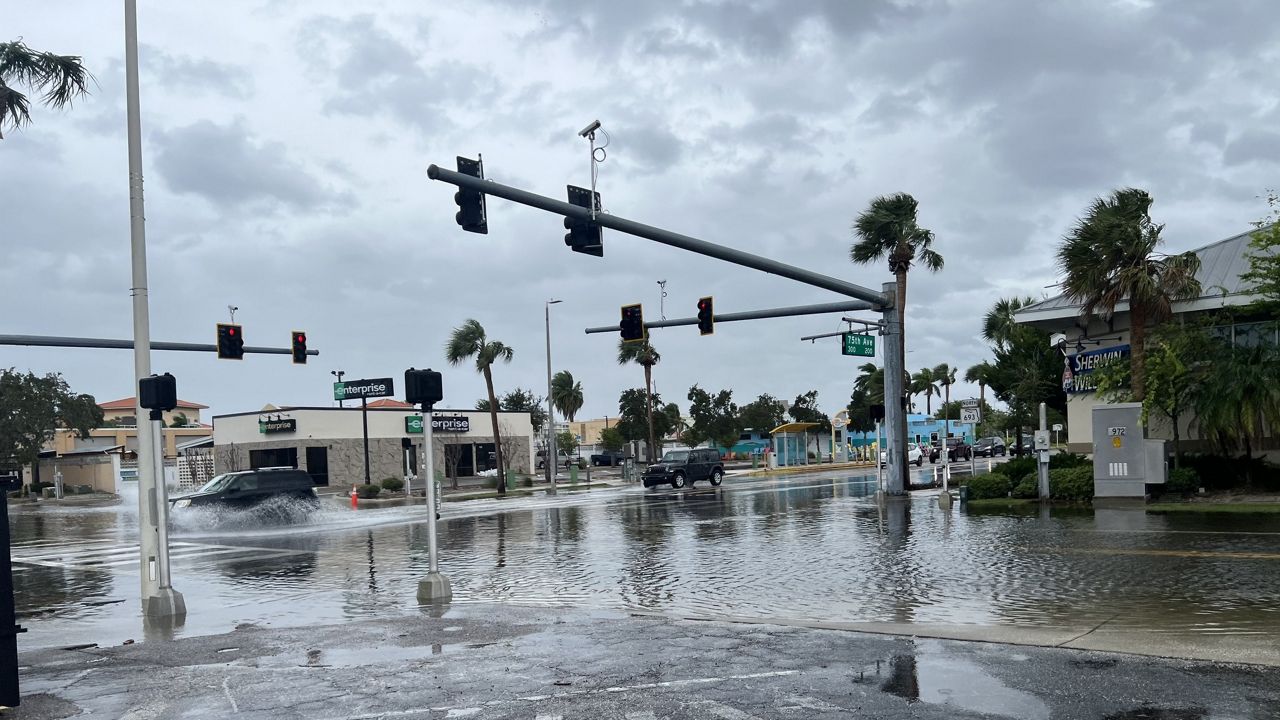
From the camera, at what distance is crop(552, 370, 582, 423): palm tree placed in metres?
108

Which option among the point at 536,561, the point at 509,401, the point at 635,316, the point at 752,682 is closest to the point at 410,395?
the point at 536,561

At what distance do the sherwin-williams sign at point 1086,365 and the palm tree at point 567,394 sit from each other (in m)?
78.2

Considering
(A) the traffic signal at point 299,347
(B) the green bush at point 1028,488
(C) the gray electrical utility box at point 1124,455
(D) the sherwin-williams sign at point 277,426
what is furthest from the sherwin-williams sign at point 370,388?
(C) the gray electrical utility box at point 1124,455

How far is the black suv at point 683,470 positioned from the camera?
4588 centimetres

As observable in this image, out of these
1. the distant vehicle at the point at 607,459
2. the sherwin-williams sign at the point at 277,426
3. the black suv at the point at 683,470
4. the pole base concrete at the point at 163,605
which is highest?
the sherwin-williams sign at the point at 277,426

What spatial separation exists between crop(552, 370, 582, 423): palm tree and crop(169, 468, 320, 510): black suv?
76547 mm

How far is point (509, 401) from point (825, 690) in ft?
308

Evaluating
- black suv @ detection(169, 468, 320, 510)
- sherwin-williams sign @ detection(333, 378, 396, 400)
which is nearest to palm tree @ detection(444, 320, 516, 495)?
sherwin-williams sign @ detection(333, 378, 396, 400)

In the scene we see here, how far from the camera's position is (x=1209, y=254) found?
3175cm

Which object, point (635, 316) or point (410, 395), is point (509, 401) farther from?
point (410, 395)

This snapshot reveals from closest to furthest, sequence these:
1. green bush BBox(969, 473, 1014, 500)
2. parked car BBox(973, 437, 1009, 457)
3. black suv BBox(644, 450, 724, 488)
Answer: green bush BBox(969, 473, 1014, 500) < black suv BBox(644, 450, 724, 488) < parked car BBox(973, 437, 1009, 457)

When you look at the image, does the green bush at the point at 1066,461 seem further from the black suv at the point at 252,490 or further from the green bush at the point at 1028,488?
the black suv at the point at 252,490

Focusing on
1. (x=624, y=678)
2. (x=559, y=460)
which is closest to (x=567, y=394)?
(x=559, y=460)

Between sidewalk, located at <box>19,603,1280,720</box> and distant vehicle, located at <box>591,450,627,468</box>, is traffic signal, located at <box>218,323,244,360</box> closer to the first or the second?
sidewalk, located at <box>19,603,1280,720</box>
